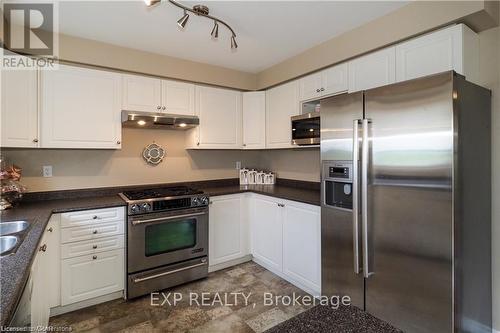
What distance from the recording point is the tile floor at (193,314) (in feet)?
6.99

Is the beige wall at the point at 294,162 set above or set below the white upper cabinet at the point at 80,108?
below

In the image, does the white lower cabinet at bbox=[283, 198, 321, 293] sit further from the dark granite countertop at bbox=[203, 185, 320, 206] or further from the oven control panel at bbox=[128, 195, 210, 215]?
the oven control panel at bbox=[128, 195, 210, 215]

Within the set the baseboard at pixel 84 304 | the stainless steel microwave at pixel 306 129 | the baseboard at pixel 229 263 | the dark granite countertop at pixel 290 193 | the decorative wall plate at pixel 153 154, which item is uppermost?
the stainless steel microwave at pixel 306 129

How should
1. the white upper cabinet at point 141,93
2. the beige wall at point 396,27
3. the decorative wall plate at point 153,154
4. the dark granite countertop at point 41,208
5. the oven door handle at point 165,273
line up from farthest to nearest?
the decorative wall plate at point 153,154 < the white upper cabinet at point 141,93 < the oven door handle at point 165,273 < the beige wall at point 396,27 < the dark granite countertop at point 41,208

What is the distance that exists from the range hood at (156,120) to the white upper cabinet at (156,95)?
0.36 ft

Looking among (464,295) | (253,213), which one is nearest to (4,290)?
(464,295)

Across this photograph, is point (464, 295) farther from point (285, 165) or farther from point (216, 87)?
point (216, 87)

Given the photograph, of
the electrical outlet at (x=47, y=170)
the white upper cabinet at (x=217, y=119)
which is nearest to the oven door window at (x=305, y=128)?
the white upper cabinet at (x=217, y=119)

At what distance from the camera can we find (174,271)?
2.70m

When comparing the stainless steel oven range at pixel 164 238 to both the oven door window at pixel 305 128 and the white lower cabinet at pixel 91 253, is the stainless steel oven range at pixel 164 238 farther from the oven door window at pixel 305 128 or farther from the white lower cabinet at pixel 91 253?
the oven door window at pixel 305 128

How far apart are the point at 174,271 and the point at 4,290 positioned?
1901mm

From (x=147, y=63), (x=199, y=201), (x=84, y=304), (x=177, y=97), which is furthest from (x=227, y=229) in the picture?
(x=147, y=63)

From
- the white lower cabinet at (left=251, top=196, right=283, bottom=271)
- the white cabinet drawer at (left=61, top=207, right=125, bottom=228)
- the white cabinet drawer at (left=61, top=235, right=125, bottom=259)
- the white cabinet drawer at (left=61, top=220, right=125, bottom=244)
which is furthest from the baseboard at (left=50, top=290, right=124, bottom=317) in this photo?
the white lower cabinet at (left=251, top=196, right=283, bottom=271)

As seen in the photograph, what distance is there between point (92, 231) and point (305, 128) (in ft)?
7.34
